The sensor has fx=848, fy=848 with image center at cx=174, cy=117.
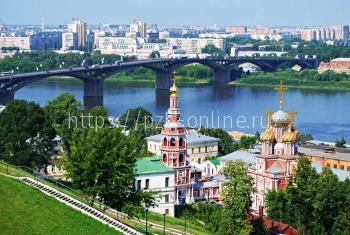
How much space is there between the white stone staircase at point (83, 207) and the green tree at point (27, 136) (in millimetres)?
4751

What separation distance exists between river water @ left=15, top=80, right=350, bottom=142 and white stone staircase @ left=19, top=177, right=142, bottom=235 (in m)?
18.2

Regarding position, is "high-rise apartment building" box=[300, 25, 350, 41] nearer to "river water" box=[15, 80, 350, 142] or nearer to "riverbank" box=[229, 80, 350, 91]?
"riverbank" box=[229, 80, 350, 91]

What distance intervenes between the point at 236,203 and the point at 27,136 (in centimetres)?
514

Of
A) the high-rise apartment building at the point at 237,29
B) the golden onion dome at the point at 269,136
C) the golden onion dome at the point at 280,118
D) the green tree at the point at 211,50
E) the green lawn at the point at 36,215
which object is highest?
the high-rise apartment building at the point at 237,29

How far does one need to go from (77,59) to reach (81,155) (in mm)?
51437

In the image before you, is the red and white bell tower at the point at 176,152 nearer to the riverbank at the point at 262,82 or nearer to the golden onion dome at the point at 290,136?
the golden onion dome at the point at 290,136

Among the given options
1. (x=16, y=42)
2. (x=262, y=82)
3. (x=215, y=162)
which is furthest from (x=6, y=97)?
(x=16, y=42)

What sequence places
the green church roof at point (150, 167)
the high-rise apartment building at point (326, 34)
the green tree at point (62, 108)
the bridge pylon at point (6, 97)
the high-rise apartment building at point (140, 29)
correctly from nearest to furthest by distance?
the green church roof at point (150, 167)
the green tree at point (62, 108)
the bridge pylon at point (6, 97)
the high-rise apartment building at point (140, 29)
the high-rise apartment building at point (326, 34)

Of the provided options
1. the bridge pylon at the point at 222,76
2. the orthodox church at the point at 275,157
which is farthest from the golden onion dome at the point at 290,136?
the bridge pylon at the point at 222,76

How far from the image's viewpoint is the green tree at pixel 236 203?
12156 mm

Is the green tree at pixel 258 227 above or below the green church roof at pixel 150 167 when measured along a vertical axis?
below

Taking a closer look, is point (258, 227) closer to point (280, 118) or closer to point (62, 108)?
point (280, 118)

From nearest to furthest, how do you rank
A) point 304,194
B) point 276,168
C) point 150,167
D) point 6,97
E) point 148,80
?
point 304,194 < point 150,167 < point 276,168 < point 6,97 < point 148,80

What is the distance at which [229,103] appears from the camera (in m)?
39.0
